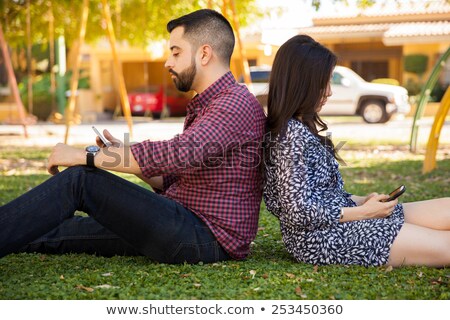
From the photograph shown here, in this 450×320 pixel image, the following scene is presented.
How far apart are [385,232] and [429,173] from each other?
527 centimetres

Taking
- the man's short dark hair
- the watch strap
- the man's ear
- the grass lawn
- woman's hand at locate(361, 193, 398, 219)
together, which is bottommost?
the grass lawn

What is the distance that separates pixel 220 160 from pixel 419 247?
3.73ft

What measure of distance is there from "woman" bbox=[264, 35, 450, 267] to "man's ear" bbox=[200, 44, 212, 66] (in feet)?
1.17

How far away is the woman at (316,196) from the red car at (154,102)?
2046cm

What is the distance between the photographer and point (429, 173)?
873 centimetres

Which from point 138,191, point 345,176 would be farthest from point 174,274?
point 345,176

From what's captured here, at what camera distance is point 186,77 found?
12.7 ft

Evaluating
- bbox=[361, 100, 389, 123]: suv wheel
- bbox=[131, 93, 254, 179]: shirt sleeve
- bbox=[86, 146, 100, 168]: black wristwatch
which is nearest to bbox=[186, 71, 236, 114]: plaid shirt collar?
bbox=[131, 93, 254, 179]: shirt sleeve

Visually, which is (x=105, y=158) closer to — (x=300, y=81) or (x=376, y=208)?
(x=300, y=81)

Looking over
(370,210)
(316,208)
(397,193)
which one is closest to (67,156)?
(316,208)

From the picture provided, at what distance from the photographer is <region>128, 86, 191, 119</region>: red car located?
25.0 m

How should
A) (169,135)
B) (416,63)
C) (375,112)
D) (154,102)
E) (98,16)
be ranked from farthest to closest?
(416,63) → (154,102) → (375,112) → (98,16) → (169,135)

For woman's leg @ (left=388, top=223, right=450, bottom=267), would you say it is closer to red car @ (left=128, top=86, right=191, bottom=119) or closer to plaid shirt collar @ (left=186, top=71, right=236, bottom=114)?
plaid shirt collar @ (left=186, top=71, right=236, bottom=114)
